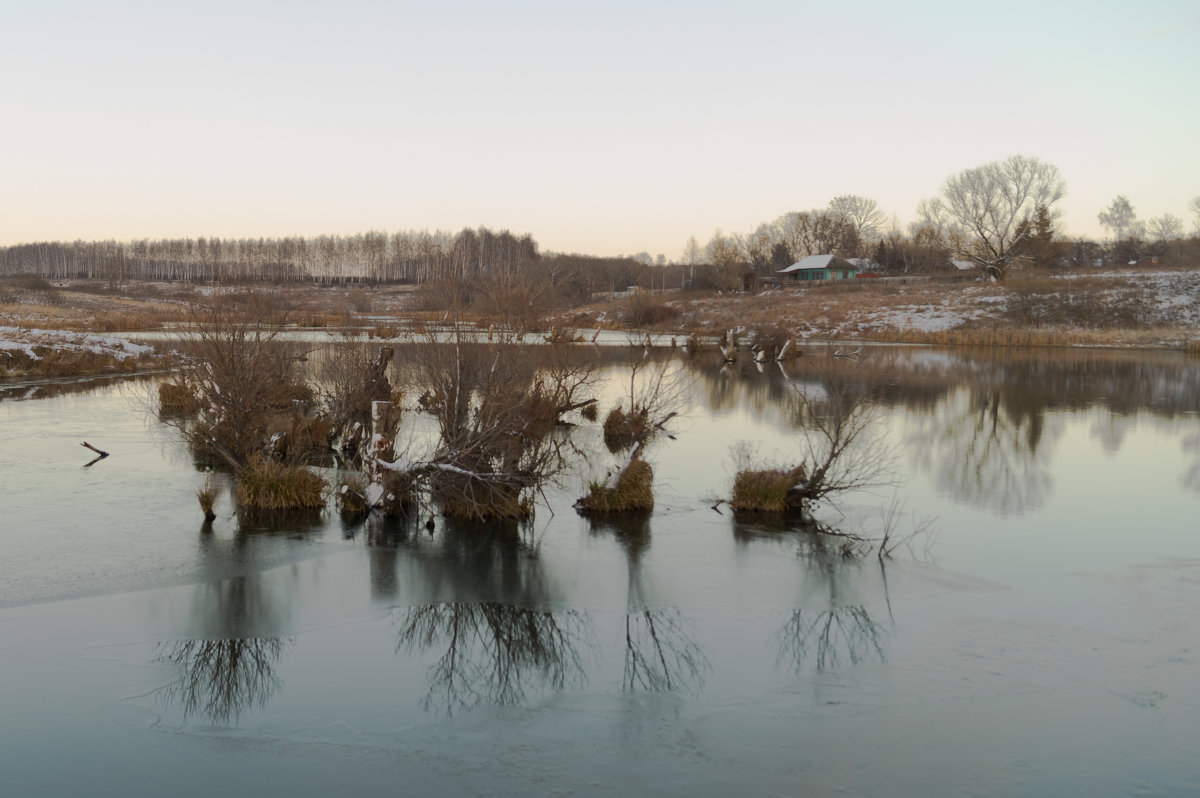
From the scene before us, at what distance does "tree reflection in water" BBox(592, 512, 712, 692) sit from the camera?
800 centimetres

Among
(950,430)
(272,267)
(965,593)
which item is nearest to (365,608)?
(965,593)

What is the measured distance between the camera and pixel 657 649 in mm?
8742

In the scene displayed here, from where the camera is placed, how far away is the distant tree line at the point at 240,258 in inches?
5571

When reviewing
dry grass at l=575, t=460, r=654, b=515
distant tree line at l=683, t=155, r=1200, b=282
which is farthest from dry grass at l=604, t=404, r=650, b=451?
distant tree line at l=683, t=155, r=1200, b=282

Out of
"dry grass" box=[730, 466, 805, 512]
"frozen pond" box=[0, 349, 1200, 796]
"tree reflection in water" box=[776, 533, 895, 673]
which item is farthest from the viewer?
"dry grass" box=[730, 466, 805, 512]

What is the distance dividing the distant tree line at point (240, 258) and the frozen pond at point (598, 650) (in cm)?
12197

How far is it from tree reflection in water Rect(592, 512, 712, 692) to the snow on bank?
1322 inches

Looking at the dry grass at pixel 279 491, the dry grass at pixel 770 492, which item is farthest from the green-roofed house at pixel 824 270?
the dry grass at pixel 279 491

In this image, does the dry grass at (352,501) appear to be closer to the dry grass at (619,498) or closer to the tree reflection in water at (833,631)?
the dry grass at (619,498)

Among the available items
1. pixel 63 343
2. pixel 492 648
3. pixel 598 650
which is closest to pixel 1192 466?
pixel 598 650

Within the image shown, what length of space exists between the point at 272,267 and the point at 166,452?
5365 inches

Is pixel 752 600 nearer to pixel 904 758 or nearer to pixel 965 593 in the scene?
pixel 965 593

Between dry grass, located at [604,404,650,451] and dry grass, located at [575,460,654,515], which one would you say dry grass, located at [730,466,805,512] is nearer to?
dry grass, located at [575,460,654,515]

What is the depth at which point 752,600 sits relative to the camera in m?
10.2
